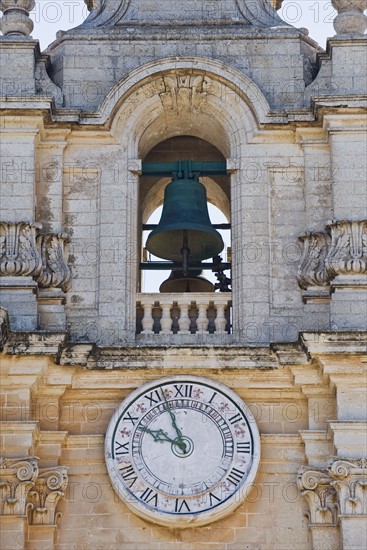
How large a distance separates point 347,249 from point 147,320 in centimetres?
194

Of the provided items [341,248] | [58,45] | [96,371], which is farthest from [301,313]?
[58,45]

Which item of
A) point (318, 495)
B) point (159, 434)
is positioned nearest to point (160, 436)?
point (159, 434)

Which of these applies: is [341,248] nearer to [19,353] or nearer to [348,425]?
[348,425]

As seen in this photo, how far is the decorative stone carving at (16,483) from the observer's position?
19.8 m

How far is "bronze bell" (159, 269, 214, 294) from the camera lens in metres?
22.4

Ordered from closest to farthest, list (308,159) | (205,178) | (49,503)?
1. (49,503)
2. (308,159)
3. (205,178)

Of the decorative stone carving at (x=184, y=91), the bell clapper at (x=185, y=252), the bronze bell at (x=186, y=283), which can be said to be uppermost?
the decorative stone carving at (x=184, y=91)

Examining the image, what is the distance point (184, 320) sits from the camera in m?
21.2

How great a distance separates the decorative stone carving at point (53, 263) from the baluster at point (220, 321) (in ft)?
4.55

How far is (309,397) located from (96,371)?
190 cm

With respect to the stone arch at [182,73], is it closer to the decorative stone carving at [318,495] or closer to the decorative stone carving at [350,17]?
the decorative stone carving at [350,17]

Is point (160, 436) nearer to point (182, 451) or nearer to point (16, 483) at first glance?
point (182, 451)

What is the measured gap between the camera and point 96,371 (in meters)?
20.6

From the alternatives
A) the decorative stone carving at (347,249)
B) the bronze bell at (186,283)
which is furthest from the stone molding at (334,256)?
the bronze bell at (186,283)
